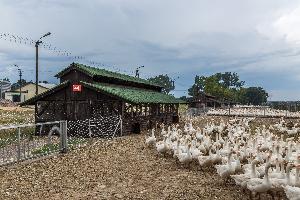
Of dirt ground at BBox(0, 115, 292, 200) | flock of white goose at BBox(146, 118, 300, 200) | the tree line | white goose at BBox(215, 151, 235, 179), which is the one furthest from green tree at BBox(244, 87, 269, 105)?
white goose at BBox(215, 151, 235, 179)

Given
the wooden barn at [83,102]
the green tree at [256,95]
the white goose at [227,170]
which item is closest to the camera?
the white goose at [227,170]

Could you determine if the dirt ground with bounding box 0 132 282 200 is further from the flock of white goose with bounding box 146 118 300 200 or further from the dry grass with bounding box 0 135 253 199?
the flock of white goose with bounding box 146 118 300 200

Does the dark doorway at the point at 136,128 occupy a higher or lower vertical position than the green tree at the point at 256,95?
lower

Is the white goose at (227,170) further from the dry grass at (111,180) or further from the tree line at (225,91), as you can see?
the tree line at (225,91)

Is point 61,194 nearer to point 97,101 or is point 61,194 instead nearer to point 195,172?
point 195,172

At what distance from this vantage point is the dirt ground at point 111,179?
1245cm

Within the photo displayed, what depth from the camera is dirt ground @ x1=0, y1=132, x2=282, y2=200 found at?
490 inches

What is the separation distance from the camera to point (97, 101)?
3075cm

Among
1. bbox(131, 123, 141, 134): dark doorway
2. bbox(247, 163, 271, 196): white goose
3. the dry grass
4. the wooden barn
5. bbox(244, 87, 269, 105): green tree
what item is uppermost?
bbox(244, 87, 269, 105): green tree

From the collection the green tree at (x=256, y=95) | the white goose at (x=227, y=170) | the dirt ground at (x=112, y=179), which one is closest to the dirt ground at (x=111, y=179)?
the dirt ground at (x=112, y=179)

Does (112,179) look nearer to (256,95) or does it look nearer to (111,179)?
(111,179)

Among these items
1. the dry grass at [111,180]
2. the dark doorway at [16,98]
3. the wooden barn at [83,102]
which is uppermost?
the dark doorway at [16,98]

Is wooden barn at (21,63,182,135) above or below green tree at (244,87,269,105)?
below

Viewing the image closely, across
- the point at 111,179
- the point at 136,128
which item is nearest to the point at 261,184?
the point at 111,179
